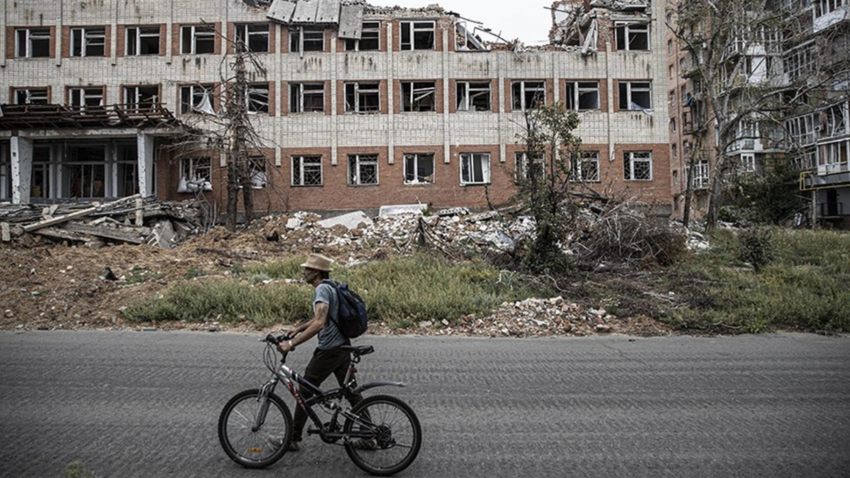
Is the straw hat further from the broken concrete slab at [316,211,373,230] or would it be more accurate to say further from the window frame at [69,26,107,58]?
the window frame at [69,26,107,58]

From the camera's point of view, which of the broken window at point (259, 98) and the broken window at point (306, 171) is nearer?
the broken window at point (306, 171)

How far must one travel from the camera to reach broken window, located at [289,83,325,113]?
95.4 ft

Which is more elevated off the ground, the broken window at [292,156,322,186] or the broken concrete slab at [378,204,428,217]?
the broken window at [292,156,322,186]

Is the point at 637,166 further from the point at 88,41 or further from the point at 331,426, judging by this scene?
the point at 88,41

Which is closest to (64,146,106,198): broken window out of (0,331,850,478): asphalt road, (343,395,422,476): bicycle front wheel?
(0,331,850,478): asphalt road

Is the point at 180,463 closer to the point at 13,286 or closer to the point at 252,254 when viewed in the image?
the point at 13,286

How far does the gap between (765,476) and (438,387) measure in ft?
11.9

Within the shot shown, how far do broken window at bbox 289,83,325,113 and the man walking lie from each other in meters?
25.2

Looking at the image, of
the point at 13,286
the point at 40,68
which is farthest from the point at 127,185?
the point at 13,286

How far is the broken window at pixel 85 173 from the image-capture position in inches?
1152

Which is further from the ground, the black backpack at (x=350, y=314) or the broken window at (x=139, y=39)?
the broken window at (x=139, y=39)

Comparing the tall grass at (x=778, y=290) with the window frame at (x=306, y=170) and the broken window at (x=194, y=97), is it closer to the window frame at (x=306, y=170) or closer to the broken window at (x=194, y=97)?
the window frame at (x=306, y=170)

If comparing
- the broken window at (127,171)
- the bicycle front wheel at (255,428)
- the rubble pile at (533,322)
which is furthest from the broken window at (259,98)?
the bicycle front wheel at (255,428)

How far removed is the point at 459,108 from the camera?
1155 inches
